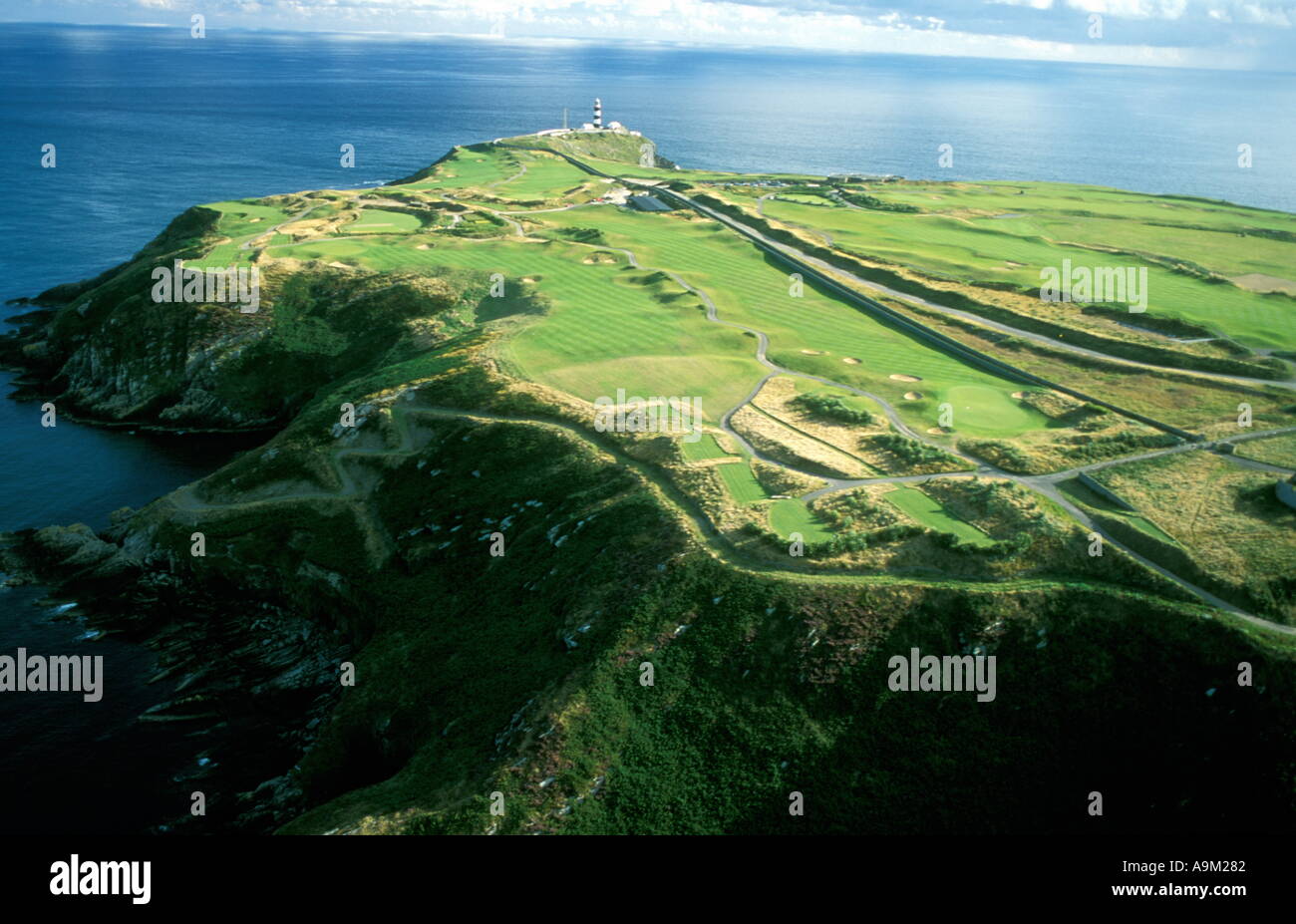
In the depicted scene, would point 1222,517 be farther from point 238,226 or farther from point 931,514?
point 238,226

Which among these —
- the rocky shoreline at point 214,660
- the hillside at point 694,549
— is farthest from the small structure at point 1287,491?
the rocky shoreline at point 214,660

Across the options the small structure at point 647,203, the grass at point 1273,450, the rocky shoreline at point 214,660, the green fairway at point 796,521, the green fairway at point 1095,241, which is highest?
the small structure at point 647,203

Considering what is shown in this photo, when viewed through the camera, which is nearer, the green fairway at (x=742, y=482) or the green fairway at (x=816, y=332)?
the green fairway at (x=742, y=482)

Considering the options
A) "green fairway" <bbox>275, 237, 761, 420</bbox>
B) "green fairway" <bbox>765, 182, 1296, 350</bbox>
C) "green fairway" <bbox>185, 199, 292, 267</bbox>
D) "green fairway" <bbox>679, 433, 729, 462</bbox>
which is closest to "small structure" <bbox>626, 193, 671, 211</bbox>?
"green fairway" <bbox>765, 182, 1296, 350</bbox>

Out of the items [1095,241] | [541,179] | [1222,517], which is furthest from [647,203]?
[1222,517]

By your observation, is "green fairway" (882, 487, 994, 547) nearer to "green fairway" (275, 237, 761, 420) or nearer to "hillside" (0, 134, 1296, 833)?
"hillside" (0, 134, 1296, 833)

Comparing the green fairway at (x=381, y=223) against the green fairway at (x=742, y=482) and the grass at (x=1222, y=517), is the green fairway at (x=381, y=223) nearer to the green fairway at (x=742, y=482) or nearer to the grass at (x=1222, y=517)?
the green fairway at (x=742, y=482)
